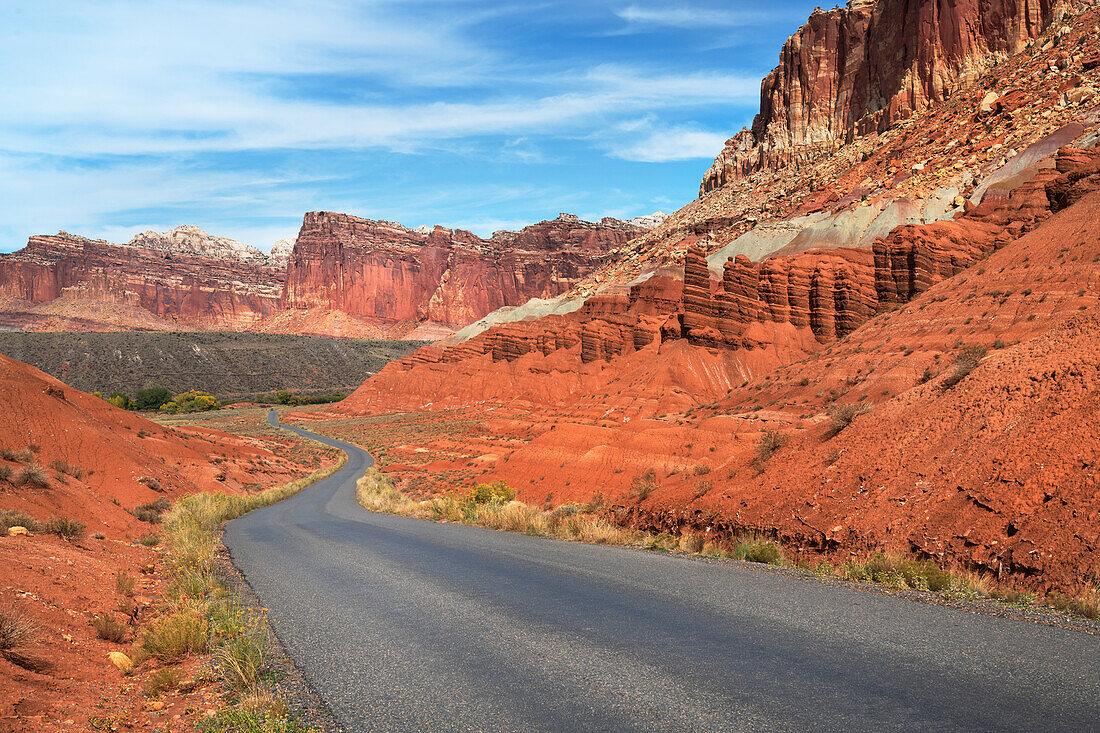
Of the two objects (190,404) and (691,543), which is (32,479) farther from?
(190,404)

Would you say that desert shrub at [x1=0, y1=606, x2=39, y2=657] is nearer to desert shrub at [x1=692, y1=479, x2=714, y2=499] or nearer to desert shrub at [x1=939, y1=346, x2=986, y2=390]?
desert shrub at [x1=692, y1=479, x2=714, y2=499]

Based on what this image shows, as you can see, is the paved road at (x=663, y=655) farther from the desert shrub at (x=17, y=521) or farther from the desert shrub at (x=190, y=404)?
the desert shrub at (x=190, y=404)

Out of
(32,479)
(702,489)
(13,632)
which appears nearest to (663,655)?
(13,632)

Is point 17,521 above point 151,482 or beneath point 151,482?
above

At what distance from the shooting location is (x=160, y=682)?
6422mm

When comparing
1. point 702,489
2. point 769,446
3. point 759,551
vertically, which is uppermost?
point 769,446

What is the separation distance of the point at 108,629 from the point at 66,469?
1665cm

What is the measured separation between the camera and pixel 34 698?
5.36 m

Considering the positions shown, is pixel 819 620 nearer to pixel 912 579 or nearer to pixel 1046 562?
pixel 912 579

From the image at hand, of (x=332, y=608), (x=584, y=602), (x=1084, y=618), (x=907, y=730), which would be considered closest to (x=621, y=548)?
(x=584, y=602)

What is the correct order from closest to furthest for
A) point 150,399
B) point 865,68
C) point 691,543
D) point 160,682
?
point 160,682 → point 691,543 → point 150,399 → point 865,68

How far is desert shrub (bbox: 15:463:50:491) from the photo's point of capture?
16516 millimetres

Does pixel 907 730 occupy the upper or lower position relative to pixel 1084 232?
lower

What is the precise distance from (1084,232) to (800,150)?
93471mm
